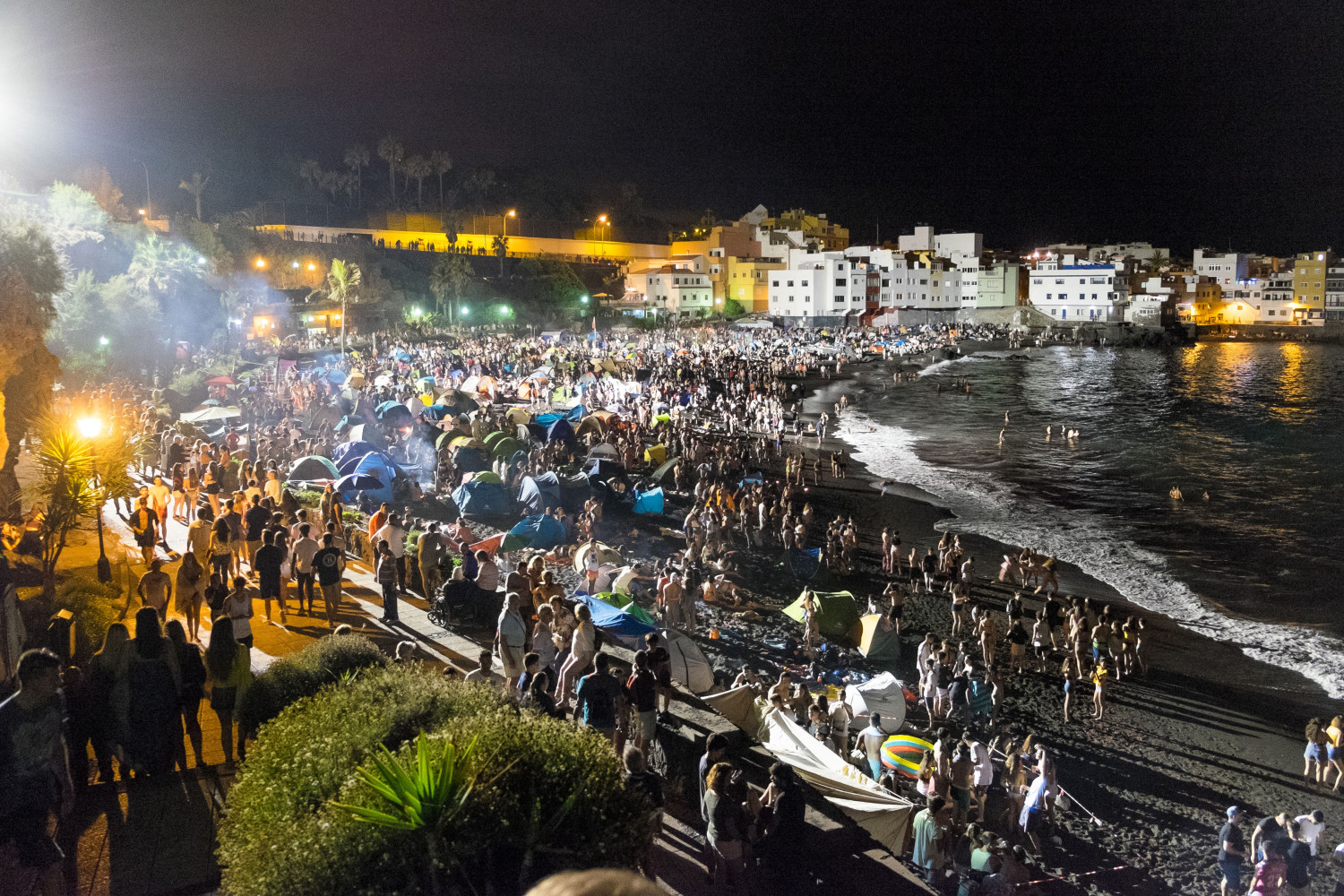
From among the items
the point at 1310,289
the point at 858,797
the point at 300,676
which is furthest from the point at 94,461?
the point at 1310,289

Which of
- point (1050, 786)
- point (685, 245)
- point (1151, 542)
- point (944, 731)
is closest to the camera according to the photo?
point (1050, 786)

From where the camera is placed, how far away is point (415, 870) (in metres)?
2.93

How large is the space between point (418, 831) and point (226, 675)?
350 cm

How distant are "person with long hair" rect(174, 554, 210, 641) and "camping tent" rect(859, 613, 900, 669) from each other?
8.30 m

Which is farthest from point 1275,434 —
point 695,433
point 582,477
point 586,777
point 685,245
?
point 685,245

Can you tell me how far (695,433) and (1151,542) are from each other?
1400 centimetres

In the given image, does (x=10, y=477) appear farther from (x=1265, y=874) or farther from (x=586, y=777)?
(x=1265, y=874)

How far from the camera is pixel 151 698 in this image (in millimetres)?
5160

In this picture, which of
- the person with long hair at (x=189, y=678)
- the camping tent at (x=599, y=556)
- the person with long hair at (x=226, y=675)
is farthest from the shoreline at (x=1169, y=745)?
the person with long hair at (x=189, y=678)

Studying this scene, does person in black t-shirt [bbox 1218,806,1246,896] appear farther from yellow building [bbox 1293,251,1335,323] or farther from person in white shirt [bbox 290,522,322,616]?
yellow building [bbox 1293,251,1335,323]

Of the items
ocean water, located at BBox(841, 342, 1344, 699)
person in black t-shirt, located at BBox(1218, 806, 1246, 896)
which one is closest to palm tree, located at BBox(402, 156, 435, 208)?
ocean water, located at BBox(841, 342, 1344, 699)

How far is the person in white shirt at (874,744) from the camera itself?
8141 mm

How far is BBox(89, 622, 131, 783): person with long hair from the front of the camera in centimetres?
511

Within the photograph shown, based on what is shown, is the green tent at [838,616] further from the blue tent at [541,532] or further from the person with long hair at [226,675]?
the person with long hair at [226,675]
